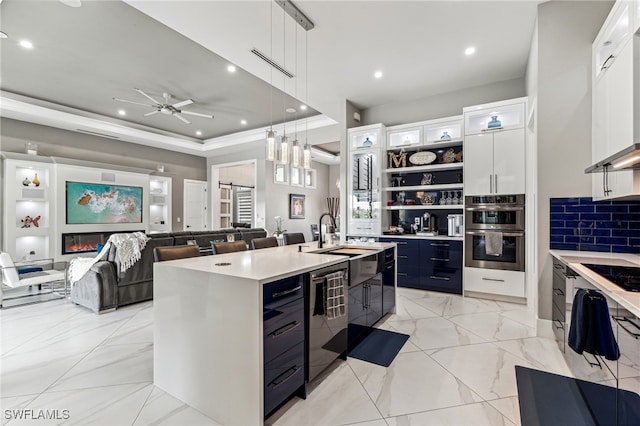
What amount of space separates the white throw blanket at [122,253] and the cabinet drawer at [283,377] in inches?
120

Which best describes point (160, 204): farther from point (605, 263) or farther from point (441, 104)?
point (605, 263)

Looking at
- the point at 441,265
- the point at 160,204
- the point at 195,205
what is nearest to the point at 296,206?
the point at 195,205

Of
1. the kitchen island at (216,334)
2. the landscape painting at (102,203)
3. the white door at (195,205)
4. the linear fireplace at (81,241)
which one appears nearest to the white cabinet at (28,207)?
the linear fireplace at (81,241)

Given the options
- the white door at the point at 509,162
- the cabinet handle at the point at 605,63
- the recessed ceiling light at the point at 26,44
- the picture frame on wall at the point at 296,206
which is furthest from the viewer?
the picture frame on wall at the point at 296,206

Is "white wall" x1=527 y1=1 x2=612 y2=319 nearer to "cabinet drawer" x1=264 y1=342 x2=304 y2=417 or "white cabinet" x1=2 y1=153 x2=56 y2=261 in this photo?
"cabinet drawer" x1=264 y1=342 x2=304 y2=417

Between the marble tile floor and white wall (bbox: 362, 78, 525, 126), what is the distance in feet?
10.5

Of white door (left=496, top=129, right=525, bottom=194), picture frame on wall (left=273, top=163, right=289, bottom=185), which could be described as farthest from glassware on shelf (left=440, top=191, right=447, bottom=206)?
picture frame on wall (left=273, top=163, right=289, bottom=185)

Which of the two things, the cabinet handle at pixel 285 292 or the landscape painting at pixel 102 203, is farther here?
the landscape painting at pixel 102 203

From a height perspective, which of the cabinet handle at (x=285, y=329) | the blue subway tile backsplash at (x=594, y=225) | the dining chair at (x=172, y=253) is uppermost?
the blue subway tile backsplash at (x=594, y=225)

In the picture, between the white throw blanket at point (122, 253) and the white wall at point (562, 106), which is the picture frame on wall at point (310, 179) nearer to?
the white throw blanket at point (122, 253)

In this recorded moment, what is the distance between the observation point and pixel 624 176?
2.14 meters

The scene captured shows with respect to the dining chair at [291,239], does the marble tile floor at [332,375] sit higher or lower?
lower

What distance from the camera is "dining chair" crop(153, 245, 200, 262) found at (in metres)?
2.52

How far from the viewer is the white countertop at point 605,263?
4.48 ft
